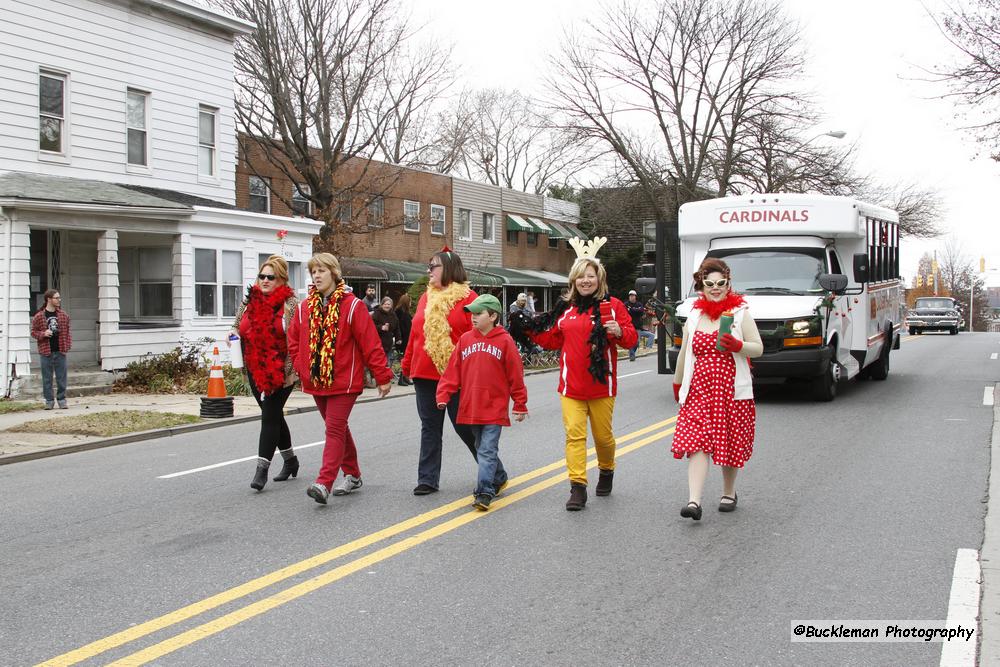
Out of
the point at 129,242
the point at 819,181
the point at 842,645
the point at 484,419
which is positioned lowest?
the point at 842,645

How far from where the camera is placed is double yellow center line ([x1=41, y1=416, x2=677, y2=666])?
4449 mm

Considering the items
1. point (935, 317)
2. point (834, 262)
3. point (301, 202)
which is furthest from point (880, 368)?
point (935, 317)

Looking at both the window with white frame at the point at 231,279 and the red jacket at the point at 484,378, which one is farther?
the window with white frame at the point at 231,279

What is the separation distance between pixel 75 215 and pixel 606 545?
1327 centimetres

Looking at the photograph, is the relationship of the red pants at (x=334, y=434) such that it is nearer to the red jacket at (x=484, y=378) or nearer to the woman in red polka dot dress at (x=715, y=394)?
the red jacket at (x=484, y=378)

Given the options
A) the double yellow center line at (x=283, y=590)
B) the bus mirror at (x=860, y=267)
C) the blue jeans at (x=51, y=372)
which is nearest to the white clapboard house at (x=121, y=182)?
the blue jeans at (x=51, y=372)

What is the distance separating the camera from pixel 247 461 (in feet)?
32.5

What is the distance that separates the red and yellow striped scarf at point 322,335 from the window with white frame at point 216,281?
1281cm

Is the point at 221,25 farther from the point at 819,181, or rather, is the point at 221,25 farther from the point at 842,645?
the point at 819,181

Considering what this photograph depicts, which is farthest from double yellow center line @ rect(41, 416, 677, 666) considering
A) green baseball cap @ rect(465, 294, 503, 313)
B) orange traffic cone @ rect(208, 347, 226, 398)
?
orange traffic cone @ rect(208, 347, 226, 398)

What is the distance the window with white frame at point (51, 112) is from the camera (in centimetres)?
1805

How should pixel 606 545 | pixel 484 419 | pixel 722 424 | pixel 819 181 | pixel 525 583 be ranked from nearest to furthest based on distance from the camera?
pixel 525 583
pixel 606 545
pixel 722 424
pixel 484 419
pixel 819 181

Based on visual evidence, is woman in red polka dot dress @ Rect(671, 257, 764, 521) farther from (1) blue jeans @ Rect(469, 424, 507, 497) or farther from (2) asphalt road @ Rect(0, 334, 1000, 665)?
(1) blue jeans @ Rect(469, 424, 507, 497)

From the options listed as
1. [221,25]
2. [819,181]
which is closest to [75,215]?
[221,25]
